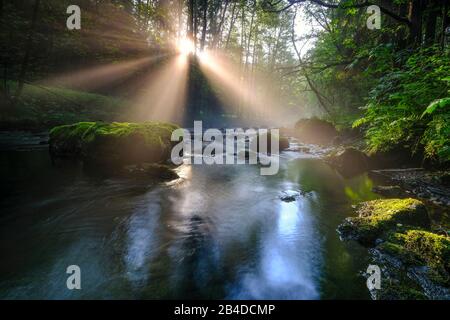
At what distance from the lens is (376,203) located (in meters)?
5.48

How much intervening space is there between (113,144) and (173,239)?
5.60m

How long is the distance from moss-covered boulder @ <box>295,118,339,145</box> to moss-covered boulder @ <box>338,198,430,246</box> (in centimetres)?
1646

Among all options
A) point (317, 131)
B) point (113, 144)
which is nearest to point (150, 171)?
point (113, 144)

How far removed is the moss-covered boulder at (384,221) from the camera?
14.1 ft

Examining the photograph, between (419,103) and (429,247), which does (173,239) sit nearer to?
(429,247)

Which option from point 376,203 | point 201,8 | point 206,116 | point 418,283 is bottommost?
point 418,283

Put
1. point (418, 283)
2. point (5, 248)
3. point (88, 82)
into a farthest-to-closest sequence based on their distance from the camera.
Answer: point (88, 82) → point (5, 248) → point (418, 283)

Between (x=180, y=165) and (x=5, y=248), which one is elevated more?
(x=180, y=165)

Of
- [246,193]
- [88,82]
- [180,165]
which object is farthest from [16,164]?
[88,82]

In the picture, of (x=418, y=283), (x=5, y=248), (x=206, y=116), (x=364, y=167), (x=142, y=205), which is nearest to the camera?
(x=418, y=283)

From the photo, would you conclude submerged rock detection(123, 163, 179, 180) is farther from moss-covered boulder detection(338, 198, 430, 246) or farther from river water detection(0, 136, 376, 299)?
moss-covered boulder detection(338, 198, 430, 246)

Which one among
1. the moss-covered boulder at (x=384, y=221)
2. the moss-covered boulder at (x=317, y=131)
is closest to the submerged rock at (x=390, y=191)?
the moss-covered boulder at (x=384, y=221)

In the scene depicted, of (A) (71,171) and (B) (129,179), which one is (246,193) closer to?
(B) (129,179)

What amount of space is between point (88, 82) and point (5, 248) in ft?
66.3
